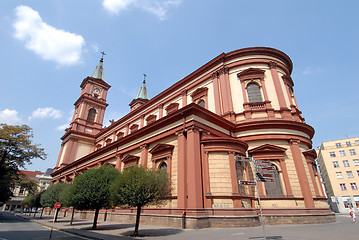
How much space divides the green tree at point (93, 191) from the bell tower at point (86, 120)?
25.6m

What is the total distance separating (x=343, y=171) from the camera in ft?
146

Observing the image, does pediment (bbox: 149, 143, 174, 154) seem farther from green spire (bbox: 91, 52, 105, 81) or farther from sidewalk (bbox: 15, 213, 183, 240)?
green spire (bbox: 91, 52, 105, 81)

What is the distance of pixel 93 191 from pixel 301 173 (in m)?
15.7

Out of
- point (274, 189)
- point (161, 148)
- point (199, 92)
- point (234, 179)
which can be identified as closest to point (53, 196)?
point (161, 148)

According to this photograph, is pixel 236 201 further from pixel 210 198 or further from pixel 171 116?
pixel 171 116

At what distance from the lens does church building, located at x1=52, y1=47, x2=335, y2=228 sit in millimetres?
12609

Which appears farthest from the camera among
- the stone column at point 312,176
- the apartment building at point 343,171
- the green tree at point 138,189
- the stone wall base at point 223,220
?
the apartment building at point 343,171

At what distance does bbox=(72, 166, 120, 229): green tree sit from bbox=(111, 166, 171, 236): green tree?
2896 mm

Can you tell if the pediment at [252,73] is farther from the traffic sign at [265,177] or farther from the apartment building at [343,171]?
the apartment building at [343,171]

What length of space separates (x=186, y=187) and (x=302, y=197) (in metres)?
8.94

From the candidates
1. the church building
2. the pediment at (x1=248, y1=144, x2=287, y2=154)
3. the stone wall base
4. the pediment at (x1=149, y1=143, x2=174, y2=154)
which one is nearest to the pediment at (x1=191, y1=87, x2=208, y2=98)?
the church building

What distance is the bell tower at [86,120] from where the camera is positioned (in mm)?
37588

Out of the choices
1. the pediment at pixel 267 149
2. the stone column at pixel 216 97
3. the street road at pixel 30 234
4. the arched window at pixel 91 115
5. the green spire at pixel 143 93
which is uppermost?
the green spire at pixel 143 93

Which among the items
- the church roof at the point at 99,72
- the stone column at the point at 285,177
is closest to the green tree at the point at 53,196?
the stone column at the point at 285,177
